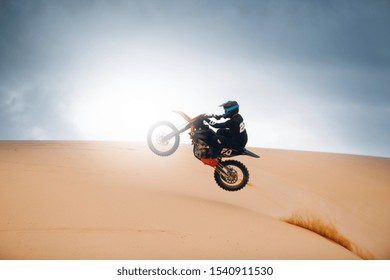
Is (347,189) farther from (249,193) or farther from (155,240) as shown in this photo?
(155,240)

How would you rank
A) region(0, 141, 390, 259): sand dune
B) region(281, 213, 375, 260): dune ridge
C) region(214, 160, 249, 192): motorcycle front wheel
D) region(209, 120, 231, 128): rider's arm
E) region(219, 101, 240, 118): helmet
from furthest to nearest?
region(281, 213, 375, 260): dune ridge → region(214, 160, 249, 192): motorcycle front wheel → region(0, 141, 390, 259): sand dune → region(209, 120, 231, 128): rider's arm → region(219, 101, 240, 118): helmet

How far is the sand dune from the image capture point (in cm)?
499

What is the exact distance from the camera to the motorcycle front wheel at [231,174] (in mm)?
5477

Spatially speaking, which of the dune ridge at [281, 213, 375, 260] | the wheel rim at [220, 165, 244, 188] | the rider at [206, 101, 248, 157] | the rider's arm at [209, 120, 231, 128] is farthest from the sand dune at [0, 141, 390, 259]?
the rider's arm at [209, 120, 231, 128]

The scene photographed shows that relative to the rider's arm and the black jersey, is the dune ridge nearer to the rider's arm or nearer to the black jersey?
the black jersey

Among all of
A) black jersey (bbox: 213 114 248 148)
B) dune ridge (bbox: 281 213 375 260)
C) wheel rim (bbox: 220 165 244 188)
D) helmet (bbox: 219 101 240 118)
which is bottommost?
dune ridge (bbox: 281 213 375 260)

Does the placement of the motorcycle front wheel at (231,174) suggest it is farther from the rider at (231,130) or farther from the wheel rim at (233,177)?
the rider at (231,130)

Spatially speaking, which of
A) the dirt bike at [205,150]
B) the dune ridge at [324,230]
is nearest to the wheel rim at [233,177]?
the dirt bike at [205,150]

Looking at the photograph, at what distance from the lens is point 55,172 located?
837 centimetres

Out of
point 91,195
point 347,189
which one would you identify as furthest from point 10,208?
point 347,189

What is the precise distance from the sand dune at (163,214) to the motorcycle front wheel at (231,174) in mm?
1051

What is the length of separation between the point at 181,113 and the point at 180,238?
90.9 inches

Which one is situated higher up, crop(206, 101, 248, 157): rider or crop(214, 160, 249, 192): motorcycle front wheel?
crop(206, 101, 248, 157): rider

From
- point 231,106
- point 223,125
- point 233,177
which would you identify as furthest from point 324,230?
point 231,106
